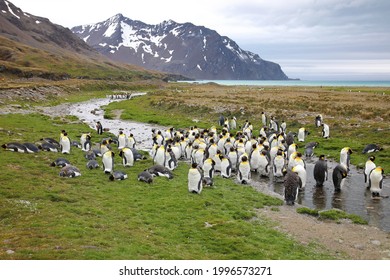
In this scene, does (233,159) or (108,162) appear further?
(233,159)

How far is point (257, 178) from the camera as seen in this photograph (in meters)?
17.9

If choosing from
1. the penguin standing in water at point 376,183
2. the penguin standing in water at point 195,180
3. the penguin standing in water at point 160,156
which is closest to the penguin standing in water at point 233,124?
the penguin standing in water at point 160,156

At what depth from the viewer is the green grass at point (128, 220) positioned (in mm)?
8414

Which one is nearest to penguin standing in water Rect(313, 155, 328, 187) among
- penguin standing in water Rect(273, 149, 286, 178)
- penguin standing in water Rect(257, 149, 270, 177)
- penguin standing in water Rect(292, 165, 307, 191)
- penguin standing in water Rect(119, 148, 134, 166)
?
penguin standing in water Rect(292, 165, 307, 191)

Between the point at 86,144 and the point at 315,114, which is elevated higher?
the point at 315,114

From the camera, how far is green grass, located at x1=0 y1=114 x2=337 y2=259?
331 inches

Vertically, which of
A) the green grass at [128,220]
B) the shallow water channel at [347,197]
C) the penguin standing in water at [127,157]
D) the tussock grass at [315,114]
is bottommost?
the shallow water channel at [347,197]

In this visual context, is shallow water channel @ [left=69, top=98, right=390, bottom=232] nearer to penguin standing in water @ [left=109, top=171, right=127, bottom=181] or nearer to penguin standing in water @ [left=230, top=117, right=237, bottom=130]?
penguin standing in water @ [left=109, top=171, right=127, bottom=181]

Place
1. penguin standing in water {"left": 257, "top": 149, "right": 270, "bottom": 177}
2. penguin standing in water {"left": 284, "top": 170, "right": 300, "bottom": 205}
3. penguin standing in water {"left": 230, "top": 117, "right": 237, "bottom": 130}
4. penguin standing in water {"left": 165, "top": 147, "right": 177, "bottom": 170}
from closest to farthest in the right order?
penguin standing in water {"left": 284, "top": 170, "right": 300, "bottom": 205}
penguin standing in water {"left": 257, "top": 149, "right": 270, "bottom": 177}
penguin standing in water {"left": 165, "top": 147, "right": 177, "bottom": 170}
penguin standing in water {"left": 230, "top": 117, "right": 237, "bottom": 130}

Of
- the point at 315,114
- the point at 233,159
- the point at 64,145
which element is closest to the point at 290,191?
the point at 233,159

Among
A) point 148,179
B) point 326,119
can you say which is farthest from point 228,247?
point 326,119

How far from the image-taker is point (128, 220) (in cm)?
1073

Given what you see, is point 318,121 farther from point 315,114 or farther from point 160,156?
point 160,156

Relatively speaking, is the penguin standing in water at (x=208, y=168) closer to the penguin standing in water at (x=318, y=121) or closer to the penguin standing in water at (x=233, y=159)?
the penguin standing in water at (x=233, y=159)
